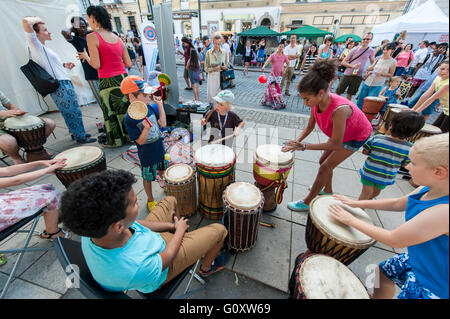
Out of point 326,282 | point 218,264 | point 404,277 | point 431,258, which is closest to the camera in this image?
point 431,258

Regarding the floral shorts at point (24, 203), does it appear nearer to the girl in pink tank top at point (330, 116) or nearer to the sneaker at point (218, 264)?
the sneaker at point (218, 264)

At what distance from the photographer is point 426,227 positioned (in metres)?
0.90

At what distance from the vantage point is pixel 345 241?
1.43 metres

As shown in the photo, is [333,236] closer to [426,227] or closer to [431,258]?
[431,258]

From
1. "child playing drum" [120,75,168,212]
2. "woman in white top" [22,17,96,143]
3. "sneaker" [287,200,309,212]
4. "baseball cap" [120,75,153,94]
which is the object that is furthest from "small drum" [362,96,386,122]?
"woman in white top" [22,17,96,143]

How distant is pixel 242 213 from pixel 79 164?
1841 mm

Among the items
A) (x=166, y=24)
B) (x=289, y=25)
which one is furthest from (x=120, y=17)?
(x=166, y=24)

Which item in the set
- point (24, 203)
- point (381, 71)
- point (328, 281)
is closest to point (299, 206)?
point (328, 281)

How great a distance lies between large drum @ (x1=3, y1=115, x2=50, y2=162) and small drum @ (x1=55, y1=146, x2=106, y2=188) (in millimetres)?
1421

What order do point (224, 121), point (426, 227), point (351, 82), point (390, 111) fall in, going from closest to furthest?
1. point (426, 227)
2. point (224, 121)
3. point (390, 111)
4. point (351, 82)

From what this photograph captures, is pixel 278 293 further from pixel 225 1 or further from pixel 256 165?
pixel 225 1

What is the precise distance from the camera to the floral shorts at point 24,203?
5.17 ft

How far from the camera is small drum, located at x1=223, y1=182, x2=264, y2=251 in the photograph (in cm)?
183

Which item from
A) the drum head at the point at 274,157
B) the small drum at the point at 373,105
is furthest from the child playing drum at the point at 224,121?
the small drum at the point at 373,105
